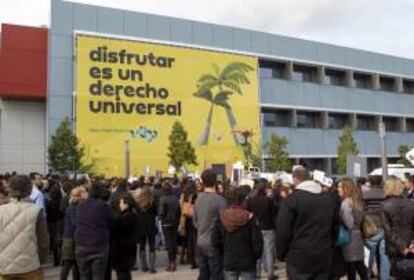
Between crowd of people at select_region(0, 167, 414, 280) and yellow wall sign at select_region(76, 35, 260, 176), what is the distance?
94.1 feet

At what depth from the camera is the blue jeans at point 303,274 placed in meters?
6.38

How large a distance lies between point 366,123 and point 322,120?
692cm

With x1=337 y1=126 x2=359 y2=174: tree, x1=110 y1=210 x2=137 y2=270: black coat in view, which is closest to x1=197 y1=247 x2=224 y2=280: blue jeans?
x1=110 y1=210 x2=137 y2=270: black coat

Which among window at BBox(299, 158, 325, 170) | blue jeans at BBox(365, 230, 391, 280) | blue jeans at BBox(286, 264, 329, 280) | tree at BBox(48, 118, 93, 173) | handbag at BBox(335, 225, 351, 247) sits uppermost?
tree at BBox(48, 118, 93, 173)

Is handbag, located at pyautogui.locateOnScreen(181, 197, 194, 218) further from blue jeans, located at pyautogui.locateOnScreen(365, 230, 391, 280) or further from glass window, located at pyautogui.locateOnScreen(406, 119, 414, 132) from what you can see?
glass window, located at pyautogui.locateOnScreen(406, 119, 414, 132)

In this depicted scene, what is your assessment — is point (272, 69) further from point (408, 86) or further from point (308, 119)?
point (408, 86)

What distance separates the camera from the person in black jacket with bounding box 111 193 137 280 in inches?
354

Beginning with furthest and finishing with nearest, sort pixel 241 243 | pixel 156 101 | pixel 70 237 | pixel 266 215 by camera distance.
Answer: pixel 156 101
pixel 266 215
pixel 70 237
pixel 241 243

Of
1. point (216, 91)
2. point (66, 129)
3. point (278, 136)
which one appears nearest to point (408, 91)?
point (278, 136)

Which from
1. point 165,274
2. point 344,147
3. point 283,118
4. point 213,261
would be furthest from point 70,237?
point 283,118

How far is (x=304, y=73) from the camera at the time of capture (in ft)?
181

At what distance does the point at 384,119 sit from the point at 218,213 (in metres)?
55.2

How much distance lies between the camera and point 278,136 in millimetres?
49875

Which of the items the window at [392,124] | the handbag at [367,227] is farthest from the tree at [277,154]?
the handbag at [367,227]
